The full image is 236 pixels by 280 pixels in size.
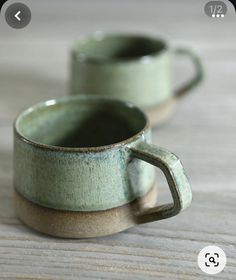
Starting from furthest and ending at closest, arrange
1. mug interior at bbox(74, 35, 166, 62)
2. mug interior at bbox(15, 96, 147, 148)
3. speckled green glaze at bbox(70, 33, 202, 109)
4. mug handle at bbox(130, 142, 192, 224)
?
mug interior at bbox(74, 35, 166, 62), speckled green glaze at bbox(70, 33, 202, 109), mug interior at bbox(15, 96, 147, 148), mug handle at bbox(130, 142, 192, 224)

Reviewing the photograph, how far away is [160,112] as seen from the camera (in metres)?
0.90

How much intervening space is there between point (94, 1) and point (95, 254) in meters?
0.99

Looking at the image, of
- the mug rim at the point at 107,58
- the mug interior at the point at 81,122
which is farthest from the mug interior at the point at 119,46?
the mug interior at the point at 81,122

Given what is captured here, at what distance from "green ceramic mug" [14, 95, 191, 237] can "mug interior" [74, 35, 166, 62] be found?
1.14 ft

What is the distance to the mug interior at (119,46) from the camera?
978 mm

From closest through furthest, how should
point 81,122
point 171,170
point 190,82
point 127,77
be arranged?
1. point 171,170
2. point 81,122
3. point 127,77
4. point 190,82

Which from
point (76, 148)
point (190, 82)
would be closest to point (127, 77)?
point (190, 82)

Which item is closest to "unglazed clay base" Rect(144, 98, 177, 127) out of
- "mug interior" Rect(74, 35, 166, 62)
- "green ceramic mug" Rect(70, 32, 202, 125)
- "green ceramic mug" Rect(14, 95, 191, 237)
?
"green ceramic mug" Rect(70, 32, 202, 125)

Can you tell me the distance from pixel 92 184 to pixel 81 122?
0.17 meters

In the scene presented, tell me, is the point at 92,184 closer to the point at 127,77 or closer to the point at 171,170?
the point at 171,170

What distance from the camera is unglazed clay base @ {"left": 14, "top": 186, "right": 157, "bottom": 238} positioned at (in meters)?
0.61

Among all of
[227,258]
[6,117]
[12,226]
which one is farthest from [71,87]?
[227,258]
